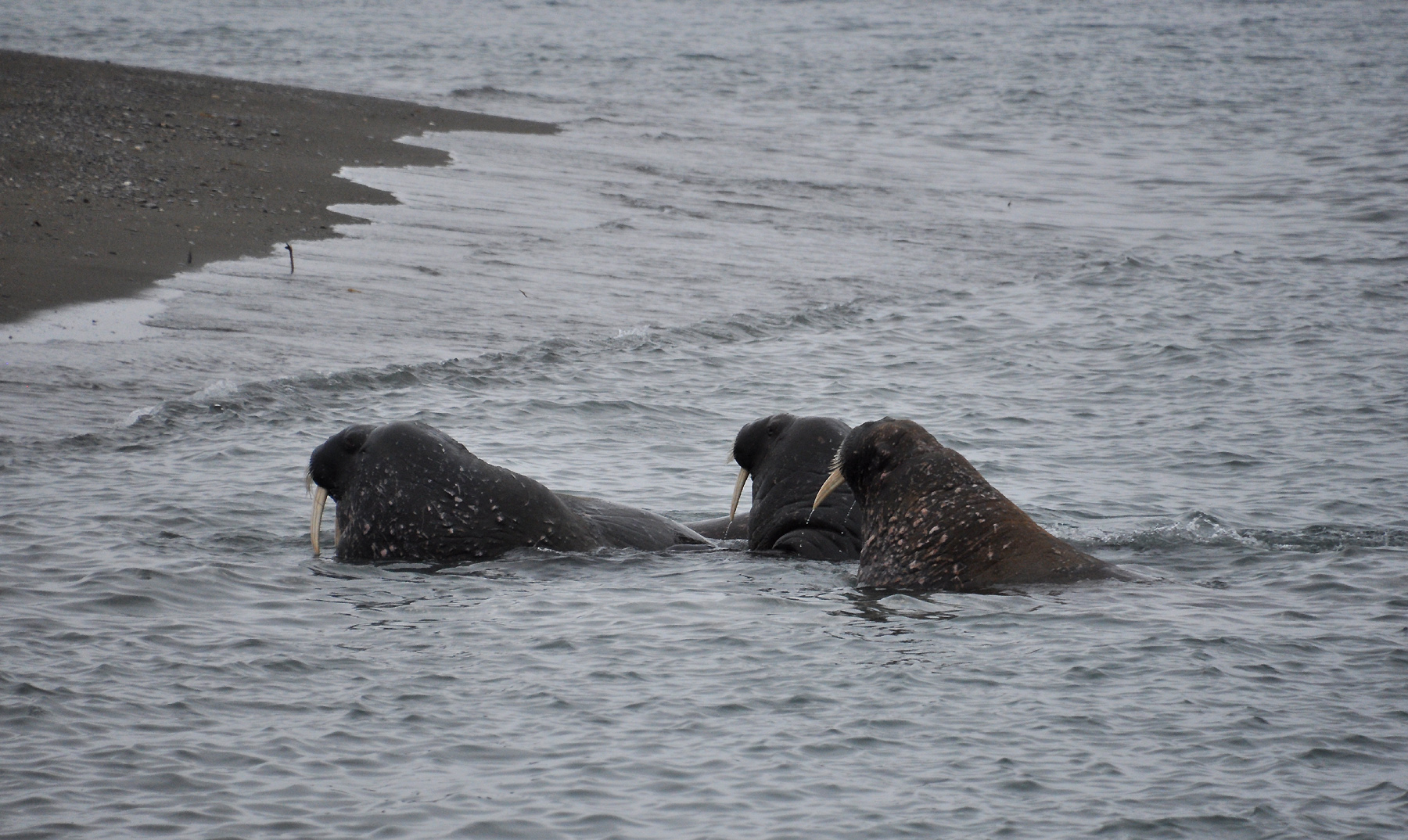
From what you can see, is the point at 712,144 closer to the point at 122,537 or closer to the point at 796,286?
the point at 796,286

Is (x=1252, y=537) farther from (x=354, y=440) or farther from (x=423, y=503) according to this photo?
(x=354, y=440)

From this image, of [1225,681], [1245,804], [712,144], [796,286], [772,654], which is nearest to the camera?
[1245,804]

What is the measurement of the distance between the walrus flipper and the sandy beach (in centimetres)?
591

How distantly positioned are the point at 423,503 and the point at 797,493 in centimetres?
209

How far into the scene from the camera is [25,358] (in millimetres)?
10914

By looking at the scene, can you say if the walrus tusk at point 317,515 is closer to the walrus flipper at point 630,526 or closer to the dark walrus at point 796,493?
the walrus flipper at point 630,526

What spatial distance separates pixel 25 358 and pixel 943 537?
7042 millimetres

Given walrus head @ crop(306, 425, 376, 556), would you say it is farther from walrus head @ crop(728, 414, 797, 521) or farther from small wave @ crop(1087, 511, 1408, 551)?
small wave @ crop(1087, 511, 1408, 551)

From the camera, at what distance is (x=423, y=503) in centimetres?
778

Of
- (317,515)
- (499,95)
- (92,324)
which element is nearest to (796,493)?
(317,515)

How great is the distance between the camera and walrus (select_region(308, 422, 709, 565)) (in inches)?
306

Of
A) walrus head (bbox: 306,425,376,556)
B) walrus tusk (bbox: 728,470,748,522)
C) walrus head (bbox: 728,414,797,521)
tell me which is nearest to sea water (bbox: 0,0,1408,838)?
walrus tusk (bbox: 728,470,748,522)

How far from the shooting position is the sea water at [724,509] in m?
5.15

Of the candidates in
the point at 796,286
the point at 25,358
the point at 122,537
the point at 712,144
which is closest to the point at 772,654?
the point at 122,537
